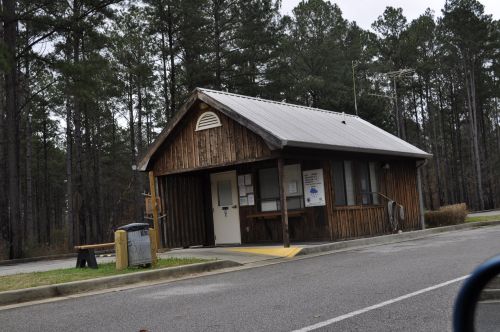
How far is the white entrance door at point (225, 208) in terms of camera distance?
19703 mm

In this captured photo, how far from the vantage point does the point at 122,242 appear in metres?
11.8

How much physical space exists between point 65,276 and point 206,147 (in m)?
7.96

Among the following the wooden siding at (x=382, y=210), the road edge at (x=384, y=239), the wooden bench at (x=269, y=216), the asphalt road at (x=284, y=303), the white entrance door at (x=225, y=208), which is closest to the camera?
the asphalt road at (x=284, y=303)

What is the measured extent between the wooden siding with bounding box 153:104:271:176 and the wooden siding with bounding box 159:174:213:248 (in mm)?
895

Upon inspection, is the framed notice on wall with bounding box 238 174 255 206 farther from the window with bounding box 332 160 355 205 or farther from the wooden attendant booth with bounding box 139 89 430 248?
the window with bounding box 332 160 355 205

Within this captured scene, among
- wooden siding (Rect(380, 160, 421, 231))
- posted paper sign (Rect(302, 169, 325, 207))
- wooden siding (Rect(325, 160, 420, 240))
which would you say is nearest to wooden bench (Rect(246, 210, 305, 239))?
posted paper sign (Rect(302, 169, 325, 207))

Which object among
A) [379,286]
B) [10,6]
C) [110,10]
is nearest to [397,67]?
[110,10]

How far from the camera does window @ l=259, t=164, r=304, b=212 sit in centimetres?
1811

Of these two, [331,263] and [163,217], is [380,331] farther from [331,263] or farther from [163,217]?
[163,217]

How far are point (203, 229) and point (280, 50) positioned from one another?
20900 millimetres

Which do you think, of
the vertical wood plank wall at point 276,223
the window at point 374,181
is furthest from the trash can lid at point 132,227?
the window at point 374,181

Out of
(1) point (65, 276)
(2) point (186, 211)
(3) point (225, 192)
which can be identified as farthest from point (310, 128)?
(1) point (65, 276)

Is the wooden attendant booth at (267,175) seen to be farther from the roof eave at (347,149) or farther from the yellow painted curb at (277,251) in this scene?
the yellow painted curb at (277,251)

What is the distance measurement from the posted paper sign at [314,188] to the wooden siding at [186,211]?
419 cm
